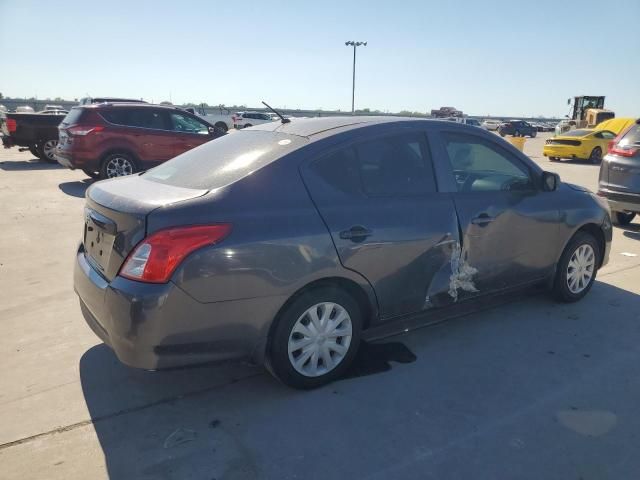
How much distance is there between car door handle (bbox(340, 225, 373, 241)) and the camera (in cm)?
306

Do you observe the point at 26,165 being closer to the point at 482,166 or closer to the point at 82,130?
the point at 82,130

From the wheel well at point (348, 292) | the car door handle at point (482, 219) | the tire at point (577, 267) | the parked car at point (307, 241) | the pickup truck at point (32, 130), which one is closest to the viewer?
the parked car at point (307, 241)

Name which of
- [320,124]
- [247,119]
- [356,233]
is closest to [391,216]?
[356,233]

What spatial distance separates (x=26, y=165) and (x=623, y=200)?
1498 cm

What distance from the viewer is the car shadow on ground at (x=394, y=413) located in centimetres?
251

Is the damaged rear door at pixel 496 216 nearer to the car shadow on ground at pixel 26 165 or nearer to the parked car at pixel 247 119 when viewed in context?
the car shadow on ground at pixel 26 165

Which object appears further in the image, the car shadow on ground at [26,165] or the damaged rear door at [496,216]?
the car shadow on ground at [26,165]

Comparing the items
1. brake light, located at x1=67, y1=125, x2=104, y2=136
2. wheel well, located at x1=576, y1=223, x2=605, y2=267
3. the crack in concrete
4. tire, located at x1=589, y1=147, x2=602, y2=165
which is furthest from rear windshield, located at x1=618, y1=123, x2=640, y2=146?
tire, located at x1=589, y1=147, x2=602, y2=165

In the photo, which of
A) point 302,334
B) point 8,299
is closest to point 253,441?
point 302,334

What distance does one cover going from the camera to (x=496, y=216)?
3.84 meters

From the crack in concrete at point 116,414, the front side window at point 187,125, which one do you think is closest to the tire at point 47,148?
the front side window at point 187,125

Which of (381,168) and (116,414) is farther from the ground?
(381,168)

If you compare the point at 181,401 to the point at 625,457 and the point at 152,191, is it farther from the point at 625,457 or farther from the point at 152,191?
the point at 625,457

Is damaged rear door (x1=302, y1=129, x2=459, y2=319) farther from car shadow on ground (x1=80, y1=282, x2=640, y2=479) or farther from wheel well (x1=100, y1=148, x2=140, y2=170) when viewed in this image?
wheel well (x1=100, y1=148, x2=140, y2=170)
